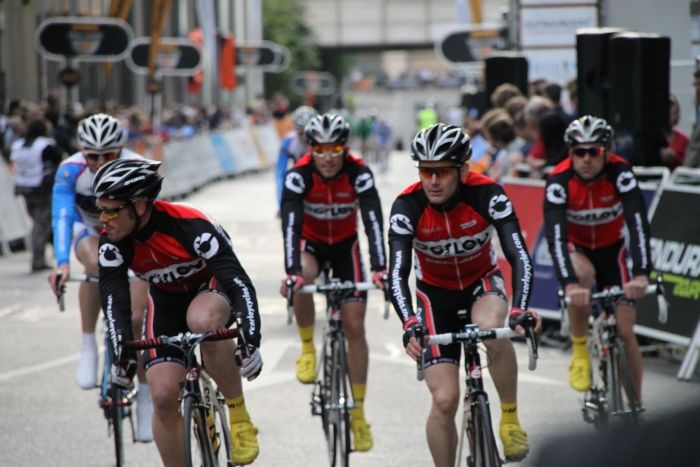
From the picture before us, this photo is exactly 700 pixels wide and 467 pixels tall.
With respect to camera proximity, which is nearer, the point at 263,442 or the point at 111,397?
the point at 111,397

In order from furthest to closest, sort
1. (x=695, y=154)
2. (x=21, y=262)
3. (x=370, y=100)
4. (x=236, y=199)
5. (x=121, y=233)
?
1. (x=370, y=100)
2. (x=236, y=199)
3. (x=21, y=262)
4. (x=695, y=154)
5. (x=121, y=233)

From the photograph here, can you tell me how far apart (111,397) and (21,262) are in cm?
1194

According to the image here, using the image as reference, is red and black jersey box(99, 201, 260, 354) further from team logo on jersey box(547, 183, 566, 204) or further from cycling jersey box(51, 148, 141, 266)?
team logo on jersey box(547, 183, 566, 204)

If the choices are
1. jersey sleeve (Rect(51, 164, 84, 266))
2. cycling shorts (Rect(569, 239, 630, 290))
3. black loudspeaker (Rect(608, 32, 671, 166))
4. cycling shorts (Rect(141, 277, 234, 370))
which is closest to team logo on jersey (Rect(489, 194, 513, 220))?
cycling shorts (Rect(141, 277, 234, 370))

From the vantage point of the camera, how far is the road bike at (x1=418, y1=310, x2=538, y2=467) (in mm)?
5863

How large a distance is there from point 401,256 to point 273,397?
13.3ft

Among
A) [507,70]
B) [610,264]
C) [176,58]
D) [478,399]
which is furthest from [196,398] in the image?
[176,58]

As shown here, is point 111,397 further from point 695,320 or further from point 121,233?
point 695,320

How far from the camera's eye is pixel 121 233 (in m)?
6.04

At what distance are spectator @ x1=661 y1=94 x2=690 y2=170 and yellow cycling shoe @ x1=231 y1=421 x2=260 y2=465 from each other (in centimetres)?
702

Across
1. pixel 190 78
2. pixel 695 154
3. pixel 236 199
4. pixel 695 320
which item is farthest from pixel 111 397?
pixel 190 78

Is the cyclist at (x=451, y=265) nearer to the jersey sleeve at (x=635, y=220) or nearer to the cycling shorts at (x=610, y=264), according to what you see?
the jersey sleeve at (x=635, y=220)

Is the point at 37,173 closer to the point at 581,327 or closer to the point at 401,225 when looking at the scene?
the point at 581,327

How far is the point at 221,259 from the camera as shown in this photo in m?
6.11
